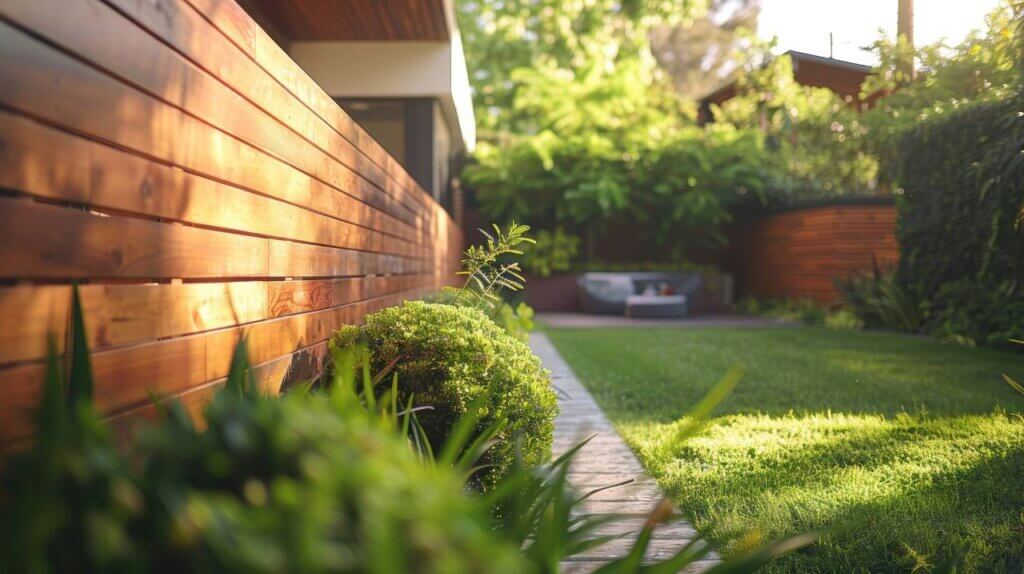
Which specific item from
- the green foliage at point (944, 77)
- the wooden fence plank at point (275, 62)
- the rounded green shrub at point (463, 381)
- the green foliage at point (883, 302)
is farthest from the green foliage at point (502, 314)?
the green foliage at point (883, 302)

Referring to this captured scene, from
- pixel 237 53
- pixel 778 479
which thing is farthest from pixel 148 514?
pixel 778 479

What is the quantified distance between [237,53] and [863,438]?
3253 mm

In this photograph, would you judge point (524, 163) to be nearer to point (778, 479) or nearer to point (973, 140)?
point (973, 140)

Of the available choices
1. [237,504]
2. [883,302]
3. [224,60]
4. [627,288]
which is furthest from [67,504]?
[627,288]

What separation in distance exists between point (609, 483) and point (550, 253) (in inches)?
493

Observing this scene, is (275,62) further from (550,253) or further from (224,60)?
(550,253)

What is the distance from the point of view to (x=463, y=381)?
249 centimetres

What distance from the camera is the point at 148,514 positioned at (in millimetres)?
764

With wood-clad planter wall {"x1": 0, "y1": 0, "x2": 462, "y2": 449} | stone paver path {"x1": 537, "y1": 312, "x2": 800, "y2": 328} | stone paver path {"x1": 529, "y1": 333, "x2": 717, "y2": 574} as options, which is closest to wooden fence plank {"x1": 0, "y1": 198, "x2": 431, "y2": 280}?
wood-clad planter wall {"x1": 0, "y1": 0, "x2": 462, "y2": 449}

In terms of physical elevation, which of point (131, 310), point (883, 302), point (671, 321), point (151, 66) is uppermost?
point (151, 66)

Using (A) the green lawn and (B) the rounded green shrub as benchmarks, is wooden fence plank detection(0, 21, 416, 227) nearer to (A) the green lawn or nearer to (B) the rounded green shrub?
(B) the rounded green shrub

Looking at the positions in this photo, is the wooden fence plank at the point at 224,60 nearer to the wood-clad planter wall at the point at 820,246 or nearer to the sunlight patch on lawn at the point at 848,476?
the sunlight patch on lawn at the point at 848,476

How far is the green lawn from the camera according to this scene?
222 centimetres

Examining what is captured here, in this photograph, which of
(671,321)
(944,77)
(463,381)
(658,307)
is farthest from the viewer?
(658,307)
